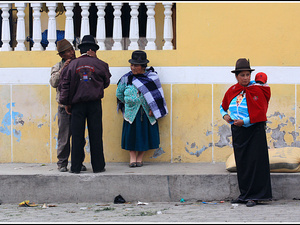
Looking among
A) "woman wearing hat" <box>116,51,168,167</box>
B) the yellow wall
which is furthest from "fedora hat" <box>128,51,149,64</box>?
the yellow wall

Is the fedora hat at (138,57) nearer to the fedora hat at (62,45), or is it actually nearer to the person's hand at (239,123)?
the fedora hat at (62,45)

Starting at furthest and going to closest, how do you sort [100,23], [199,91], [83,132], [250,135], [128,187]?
[100,23]
[199,91]
[83,132]
[128,187]
[250,135]

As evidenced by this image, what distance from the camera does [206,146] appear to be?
24.0ft

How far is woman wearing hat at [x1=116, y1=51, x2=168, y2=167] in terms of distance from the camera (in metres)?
7.02

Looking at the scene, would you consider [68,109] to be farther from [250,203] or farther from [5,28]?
[250,203]

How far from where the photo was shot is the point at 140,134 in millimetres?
7039

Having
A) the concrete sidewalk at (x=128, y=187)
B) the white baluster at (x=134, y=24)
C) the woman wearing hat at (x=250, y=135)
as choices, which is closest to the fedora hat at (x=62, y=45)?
the white baluster at (x=134, y=24)

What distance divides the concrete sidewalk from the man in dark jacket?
0.25 metres

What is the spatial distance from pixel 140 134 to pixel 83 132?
0.88 metres

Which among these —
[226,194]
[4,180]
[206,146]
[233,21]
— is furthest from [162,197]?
[233,21]

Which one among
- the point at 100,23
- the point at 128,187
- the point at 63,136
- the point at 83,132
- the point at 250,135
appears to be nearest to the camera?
the point at 250,135

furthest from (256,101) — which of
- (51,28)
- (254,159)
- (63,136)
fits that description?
(51,28)

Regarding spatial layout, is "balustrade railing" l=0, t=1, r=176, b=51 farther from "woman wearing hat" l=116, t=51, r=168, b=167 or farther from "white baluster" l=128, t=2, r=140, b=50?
"woman wearing hat" l=116, t=51, r=168, b=167

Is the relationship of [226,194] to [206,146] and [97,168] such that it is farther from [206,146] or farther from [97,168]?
[97,168]
